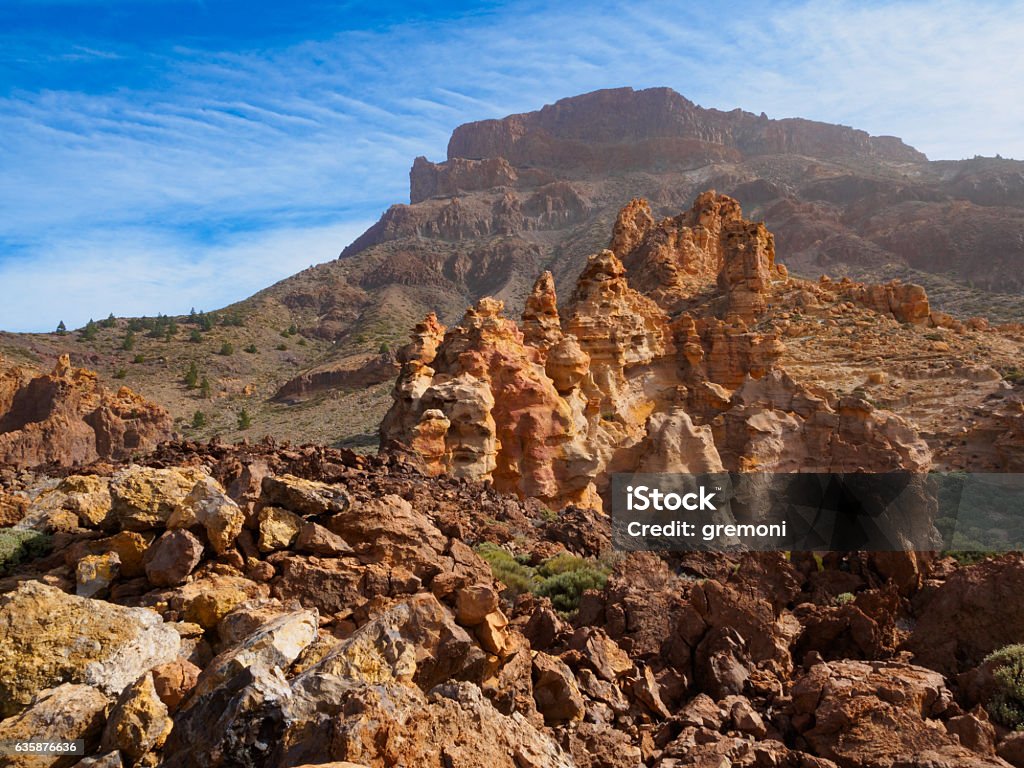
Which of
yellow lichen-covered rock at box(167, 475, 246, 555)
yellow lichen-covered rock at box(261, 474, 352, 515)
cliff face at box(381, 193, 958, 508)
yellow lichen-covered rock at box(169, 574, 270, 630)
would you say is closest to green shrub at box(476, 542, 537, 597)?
yellow lichen-covered rock at box(261, 474, 352, 515)

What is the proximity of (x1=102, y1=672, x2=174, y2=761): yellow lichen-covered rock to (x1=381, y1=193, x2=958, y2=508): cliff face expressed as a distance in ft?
35.2

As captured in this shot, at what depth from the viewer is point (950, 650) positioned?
7.07 metres

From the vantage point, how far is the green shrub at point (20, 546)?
Answer: 7.41 m

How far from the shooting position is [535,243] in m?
127

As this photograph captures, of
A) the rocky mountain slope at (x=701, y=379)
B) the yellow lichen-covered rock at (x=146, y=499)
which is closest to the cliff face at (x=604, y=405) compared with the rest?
the rocky mountain slope at (x=701, y=379)

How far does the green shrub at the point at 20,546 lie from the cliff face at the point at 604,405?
26.1ft

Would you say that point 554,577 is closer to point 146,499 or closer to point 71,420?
point 146,499

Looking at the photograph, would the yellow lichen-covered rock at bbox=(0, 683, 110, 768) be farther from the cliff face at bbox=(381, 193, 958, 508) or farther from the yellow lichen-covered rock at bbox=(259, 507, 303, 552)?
the cliff face at bbox=(381, 193, 958, 508)

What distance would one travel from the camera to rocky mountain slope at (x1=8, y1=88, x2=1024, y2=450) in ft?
188

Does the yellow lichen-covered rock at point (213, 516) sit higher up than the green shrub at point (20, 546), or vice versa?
the yellow lichen-covered rock at point (213, 516)

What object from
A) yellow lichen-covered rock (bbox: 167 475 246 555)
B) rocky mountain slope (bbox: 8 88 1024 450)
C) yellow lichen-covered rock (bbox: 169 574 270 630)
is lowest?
yellow lichen-covered rock (bbox: 169 574 270 630)

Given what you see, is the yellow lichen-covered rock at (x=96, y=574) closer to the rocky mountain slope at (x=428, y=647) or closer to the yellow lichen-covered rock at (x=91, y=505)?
the rocky mountain slope at (x=428, y=647)

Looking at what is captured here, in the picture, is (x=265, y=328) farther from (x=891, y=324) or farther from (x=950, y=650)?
(x=950, y=650)

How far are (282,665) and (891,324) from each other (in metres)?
39.1
